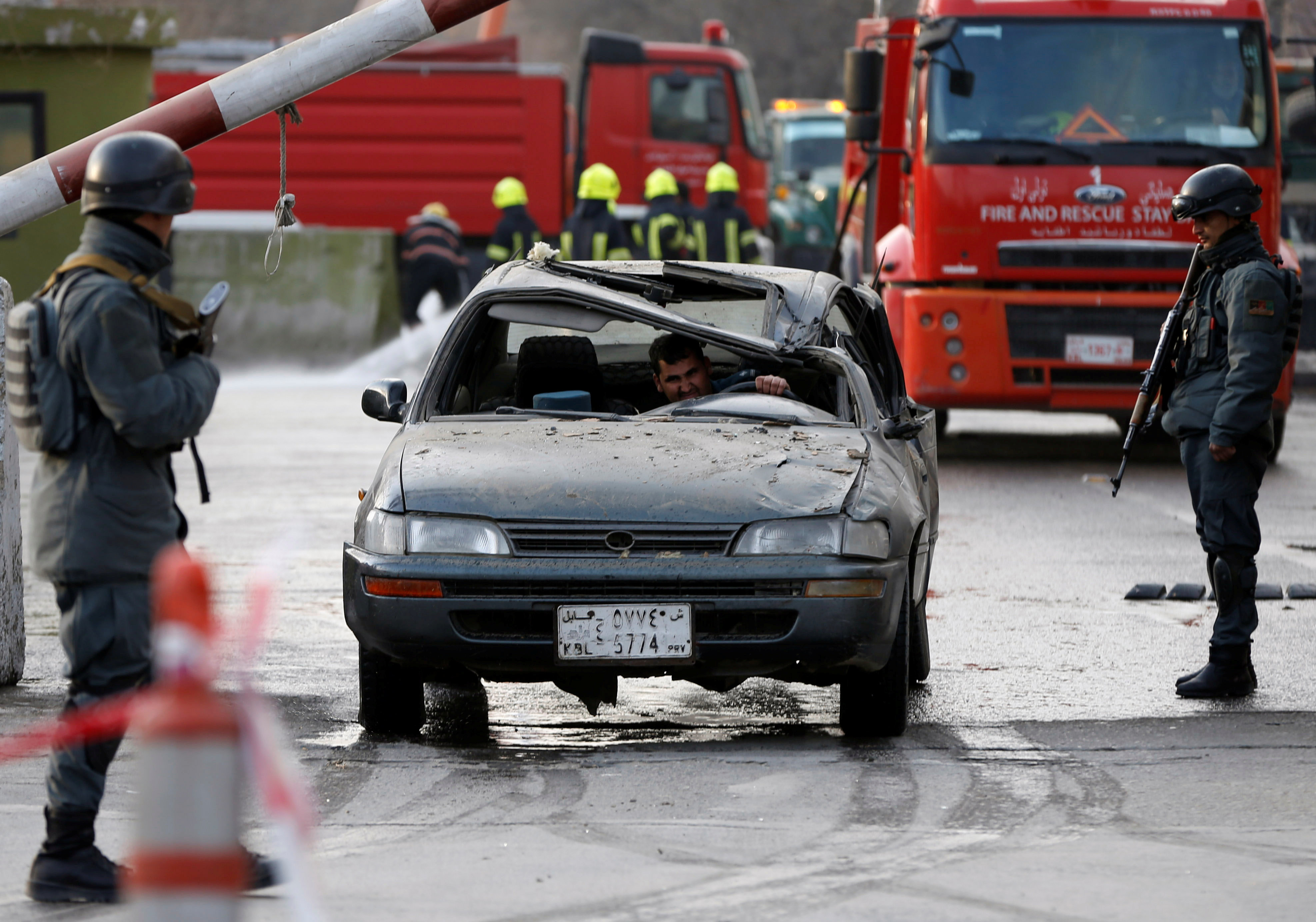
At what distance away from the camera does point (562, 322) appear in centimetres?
684

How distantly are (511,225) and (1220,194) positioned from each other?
15.2 m

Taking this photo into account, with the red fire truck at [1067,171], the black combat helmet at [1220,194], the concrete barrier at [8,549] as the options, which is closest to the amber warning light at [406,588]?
the concrete barrier at [8,549]

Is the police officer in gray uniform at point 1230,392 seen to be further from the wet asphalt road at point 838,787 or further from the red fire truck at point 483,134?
the red fire truck at point 483,134

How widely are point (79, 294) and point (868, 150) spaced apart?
1088 cm

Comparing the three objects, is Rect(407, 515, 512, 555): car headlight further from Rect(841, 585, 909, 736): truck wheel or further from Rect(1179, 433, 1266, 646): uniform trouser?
Rect(1179, 433, 1266, 646): uniform trouser

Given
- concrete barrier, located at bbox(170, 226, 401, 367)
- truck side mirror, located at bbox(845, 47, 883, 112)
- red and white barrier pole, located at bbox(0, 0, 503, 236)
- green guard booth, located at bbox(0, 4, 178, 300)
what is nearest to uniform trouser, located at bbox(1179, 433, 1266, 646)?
red and white barrier pole, located at bbox(0, 0, 503, 236)

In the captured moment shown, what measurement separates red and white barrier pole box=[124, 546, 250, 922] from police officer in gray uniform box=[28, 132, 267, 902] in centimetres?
179

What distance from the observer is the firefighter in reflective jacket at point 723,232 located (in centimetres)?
2034

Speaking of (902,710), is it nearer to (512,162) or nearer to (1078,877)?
(1078,877)

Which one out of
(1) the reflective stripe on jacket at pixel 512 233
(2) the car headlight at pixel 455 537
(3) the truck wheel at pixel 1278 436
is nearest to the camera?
(2) the car headlight at pixel 455 537

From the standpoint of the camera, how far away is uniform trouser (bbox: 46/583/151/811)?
4.44 m

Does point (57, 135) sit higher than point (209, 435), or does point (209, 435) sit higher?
point (57, 135)

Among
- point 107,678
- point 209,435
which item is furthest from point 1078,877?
point 209,435

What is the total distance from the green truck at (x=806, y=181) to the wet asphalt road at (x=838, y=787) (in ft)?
69.6
